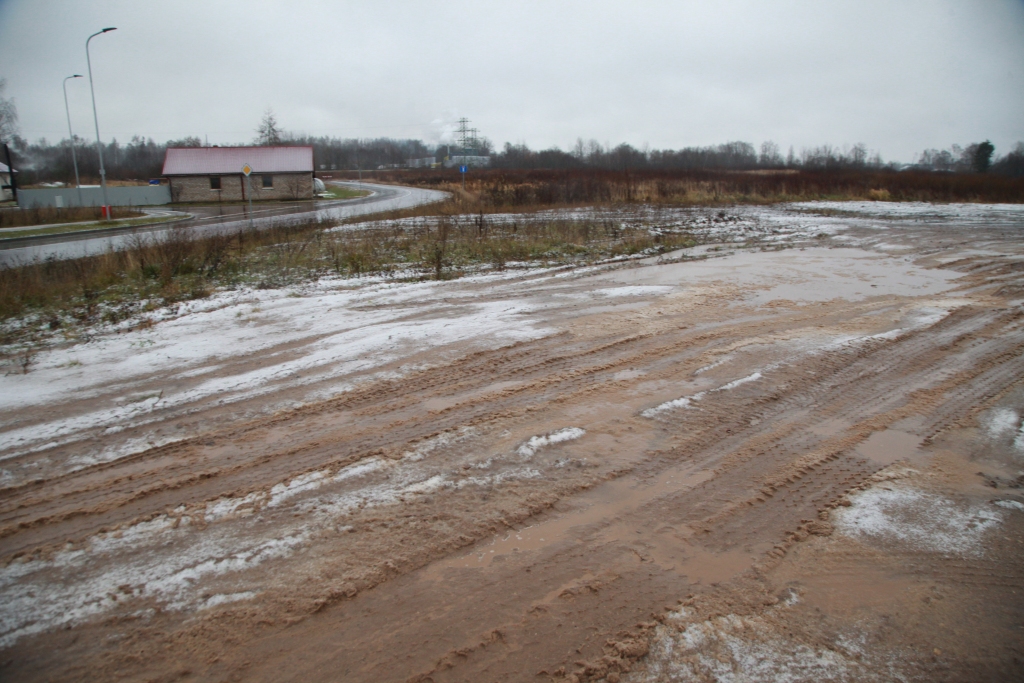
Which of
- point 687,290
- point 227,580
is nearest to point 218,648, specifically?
point 227,580

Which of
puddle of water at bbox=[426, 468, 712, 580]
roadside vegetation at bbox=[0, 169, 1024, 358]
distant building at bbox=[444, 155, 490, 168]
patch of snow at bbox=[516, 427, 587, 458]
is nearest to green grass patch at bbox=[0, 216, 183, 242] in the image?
roadside vegetation at bbox=[0, 169, 1024, 358]

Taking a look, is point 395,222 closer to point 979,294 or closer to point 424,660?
point 979,294

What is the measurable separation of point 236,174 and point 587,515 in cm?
4759

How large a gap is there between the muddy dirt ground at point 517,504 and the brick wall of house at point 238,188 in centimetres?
4036

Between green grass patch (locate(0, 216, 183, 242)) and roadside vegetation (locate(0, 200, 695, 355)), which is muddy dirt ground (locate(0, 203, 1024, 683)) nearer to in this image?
roadside vegetation (locate(0, 200, 695, 355))

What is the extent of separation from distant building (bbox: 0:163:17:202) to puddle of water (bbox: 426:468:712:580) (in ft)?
188

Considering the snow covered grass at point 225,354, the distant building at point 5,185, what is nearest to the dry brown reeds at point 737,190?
the snow covered grass at point 225,354

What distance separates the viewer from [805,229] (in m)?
20.5

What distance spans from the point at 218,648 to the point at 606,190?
116ft

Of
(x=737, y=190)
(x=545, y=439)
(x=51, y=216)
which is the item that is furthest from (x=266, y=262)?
(x=737, y=190)

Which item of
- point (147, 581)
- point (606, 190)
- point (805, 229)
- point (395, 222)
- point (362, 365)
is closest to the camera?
point (147, 581)

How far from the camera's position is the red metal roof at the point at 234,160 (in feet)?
142

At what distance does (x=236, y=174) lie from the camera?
4378cm

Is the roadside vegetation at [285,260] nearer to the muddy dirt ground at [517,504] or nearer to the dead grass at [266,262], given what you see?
the dead grass at [266,262]
